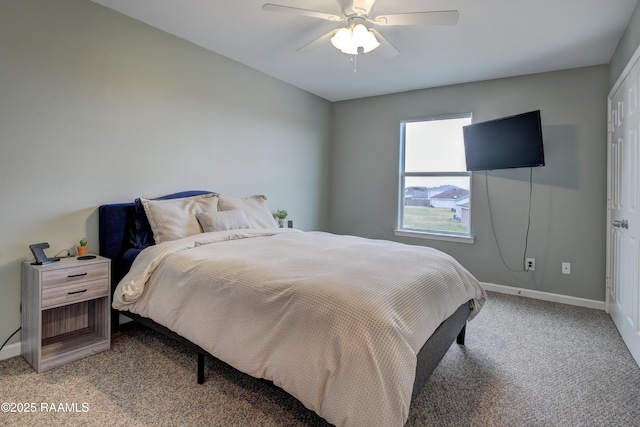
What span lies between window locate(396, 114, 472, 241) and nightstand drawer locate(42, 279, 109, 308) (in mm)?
3489

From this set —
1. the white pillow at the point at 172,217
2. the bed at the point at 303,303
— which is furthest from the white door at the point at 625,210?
the white pillow at the point at 172,217

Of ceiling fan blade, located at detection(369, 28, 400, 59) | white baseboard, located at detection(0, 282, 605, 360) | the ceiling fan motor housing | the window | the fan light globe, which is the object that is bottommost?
white baseboard, located at detection(0, 282, 605, 360)

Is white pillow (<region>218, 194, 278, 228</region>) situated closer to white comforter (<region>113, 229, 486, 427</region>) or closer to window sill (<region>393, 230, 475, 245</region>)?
white comforter (<region>113, 229, 486, 427</region>)

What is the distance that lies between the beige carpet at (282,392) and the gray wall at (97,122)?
2.47ft

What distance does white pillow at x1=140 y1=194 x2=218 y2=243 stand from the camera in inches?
99.7

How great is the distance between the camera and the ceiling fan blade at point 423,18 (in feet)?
6.66

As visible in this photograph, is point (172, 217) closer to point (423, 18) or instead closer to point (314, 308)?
point (314, 308)

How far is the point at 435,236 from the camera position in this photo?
14.0 feet

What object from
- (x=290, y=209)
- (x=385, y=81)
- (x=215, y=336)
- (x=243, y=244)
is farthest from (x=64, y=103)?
(x=385, y=81)

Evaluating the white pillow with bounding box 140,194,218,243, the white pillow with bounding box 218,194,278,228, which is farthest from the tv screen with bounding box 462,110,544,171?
the white pillow with bounding box 140,194,218,243

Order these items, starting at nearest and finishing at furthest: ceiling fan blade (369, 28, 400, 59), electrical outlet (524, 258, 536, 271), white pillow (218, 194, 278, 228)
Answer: ceiling fan blade (369, 28, 400, 59) < white pillow (218, 194, 278, 228) < electrical outlet (524, 258, 536, 271)

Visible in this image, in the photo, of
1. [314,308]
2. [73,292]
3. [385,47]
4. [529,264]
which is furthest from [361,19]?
[529,264]

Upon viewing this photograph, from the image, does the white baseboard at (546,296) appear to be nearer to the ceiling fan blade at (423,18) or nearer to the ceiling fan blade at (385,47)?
the ceiling fan blade at (385,47)

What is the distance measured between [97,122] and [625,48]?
168 inches
